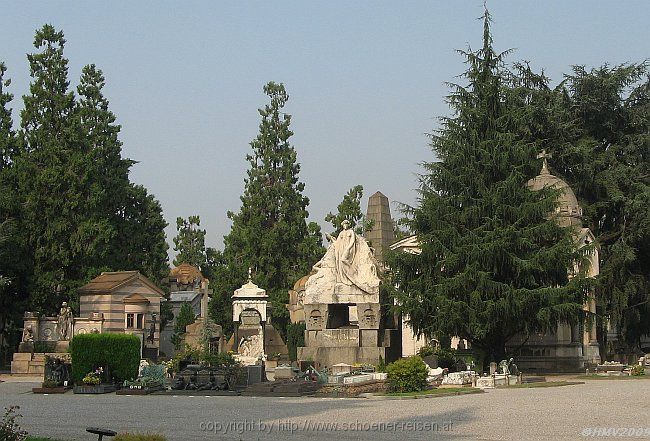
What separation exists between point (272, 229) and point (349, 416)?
4516cm

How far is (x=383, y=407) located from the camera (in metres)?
21.2

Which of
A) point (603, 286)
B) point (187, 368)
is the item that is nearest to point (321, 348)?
point (187, 368)

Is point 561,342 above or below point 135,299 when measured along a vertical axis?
below

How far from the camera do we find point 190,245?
300 ft

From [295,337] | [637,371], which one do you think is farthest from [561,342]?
[295,337]

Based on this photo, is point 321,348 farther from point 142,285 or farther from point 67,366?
point 142,285

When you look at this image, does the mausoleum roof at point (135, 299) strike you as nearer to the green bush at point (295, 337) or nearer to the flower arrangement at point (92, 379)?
the green bush at point (295, 337)

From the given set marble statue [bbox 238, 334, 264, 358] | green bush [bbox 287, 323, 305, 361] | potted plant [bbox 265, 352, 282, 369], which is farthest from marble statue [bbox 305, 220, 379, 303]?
green bush [bbox 287, 323, 305, 361]

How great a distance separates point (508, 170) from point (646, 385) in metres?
9.42

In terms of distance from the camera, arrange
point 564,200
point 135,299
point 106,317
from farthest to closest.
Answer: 1. point 135,299
2. point 106,317
3. point 564,200

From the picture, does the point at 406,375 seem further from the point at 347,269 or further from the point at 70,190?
the point at 70,190

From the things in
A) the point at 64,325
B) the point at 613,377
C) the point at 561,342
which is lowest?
the point at 613,377

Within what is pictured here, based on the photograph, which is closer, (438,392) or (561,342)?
(438,392)

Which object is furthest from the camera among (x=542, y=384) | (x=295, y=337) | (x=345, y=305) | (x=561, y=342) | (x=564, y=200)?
(x=295, y=337)
